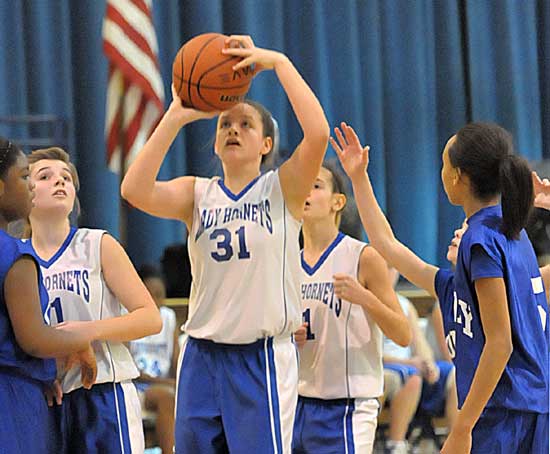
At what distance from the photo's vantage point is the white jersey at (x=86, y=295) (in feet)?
10.8

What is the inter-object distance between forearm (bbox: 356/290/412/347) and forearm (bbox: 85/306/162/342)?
0.82 m

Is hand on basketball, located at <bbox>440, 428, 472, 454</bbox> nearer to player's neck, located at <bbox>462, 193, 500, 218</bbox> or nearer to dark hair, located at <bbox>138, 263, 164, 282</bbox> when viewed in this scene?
player's neck, located at <bbox>462, 193, 500, 218</bbox>

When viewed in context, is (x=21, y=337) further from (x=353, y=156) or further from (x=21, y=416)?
(x=353, y=156)

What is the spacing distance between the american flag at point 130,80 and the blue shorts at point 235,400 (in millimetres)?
3353

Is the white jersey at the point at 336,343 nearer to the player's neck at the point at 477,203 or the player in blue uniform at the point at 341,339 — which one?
the player in blue uniform at the point at 341,339

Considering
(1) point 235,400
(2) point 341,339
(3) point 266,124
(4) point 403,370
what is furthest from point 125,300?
(4) point 403,370

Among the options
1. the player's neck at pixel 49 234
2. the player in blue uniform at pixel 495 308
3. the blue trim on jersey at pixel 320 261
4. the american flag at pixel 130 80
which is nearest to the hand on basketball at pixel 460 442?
the player in blue uniform at pixel 495 308

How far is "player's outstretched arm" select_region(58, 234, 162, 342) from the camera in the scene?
3201mm

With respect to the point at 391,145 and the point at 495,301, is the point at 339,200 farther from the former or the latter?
the point at 391,145

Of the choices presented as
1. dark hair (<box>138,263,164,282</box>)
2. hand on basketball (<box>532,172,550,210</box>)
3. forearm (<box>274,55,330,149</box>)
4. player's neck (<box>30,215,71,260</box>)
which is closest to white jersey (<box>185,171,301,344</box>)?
forearm (<box>274,55,330,149</box>)

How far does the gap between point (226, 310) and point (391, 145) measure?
5.10 m

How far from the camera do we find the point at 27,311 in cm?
267

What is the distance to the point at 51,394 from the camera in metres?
3.06

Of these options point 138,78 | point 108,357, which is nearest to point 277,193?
point 108,357
